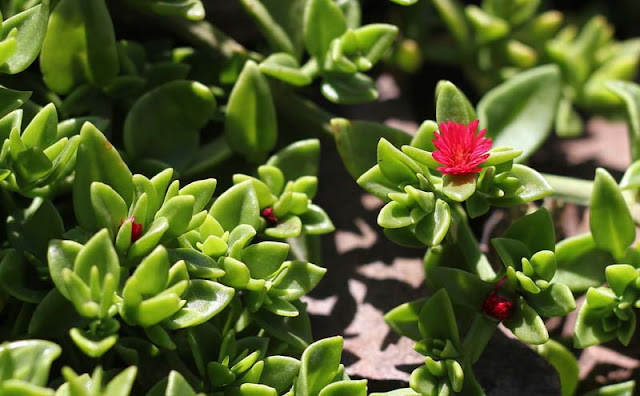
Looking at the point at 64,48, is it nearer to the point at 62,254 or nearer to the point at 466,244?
the point at 62,254

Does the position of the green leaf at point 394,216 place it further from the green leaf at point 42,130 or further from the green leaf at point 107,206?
the green leaf at point 42,130

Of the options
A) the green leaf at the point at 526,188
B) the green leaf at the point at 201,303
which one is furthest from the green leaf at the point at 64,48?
the green leaf at the point at 526,188

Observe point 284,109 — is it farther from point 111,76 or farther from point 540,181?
point 540,181

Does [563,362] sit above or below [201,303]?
below

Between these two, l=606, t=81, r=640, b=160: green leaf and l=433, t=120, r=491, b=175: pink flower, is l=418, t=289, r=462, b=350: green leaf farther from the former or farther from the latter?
l=606, t=81, r=640, b=160: green leaf

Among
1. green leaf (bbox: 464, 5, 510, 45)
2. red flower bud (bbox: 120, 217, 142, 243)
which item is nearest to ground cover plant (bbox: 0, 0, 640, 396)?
red flower bud (bbox: 120, 217, 142, 243)

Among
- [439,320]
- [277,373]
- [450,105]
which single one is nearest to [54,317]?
[277,373]

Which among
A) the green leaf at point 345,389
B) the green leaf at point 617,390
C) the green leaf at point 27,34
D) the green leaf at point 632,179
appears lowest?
the green leaf at point 617,390
